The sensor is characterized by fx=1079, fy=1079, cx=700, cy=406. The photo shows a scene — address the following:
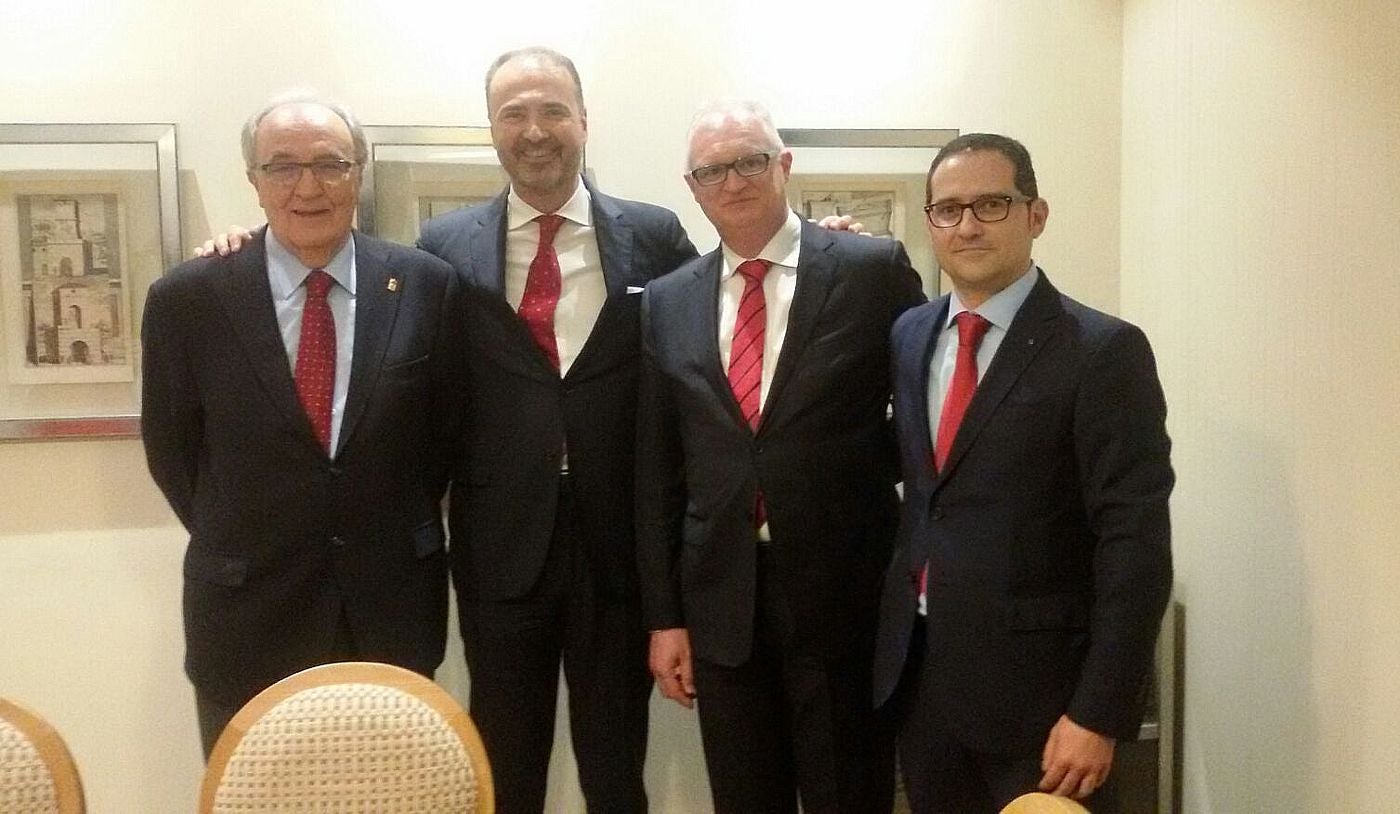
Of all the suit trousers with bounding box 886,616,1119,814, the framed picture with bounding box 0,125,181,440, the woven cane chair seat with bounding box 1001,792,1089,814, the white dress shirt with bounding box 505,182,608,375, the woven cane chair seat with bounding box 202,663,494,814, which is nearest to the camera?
the woven cane chair seat with bounding box 1001,792,1089,814

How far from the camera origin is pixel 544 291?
2203mm

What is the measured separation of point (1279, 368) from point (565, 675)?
5.19ft

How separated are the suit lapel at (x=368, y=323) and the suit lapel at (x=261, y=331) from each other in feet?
0.29

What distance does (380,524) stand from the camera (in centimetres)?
204

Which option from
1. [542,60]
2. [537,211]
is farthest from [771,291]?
[542,60]

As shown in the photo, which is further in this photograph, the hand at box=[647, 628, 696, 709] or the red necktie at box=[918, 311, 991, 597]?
the hand at box=[647, 628, 696, 709]

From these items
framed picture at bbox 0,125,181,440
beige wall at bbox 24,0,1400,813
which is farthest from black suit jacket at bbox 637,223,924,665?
framed picture at bbox 0,125,181,440

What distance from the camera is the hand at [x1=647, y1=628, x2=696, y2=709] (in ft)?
7.00

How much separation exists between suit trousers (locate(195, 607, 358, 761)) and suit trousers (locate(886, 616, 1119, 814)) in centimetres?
103

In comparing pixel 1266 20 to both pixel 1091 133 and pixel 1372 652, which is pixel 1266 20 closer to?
pixel 1091 133

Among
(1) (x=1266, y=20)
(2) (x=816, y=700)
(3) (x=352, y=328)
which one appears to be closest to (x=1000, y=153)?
(1) (x=1266, y=20)

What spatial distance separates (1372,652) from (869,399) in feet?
3.23

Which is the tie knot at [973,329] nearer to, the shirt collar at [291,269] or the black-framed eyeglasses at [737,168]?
the black-framed eyeglasses at [737,168]

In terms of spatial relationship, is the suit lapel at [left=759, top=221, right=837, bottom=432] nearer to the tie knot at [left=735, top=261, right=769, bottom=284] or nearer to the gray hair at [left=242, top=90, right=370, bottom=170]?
the tie knot at [left=735, top=261, right=769, bottom=284]
